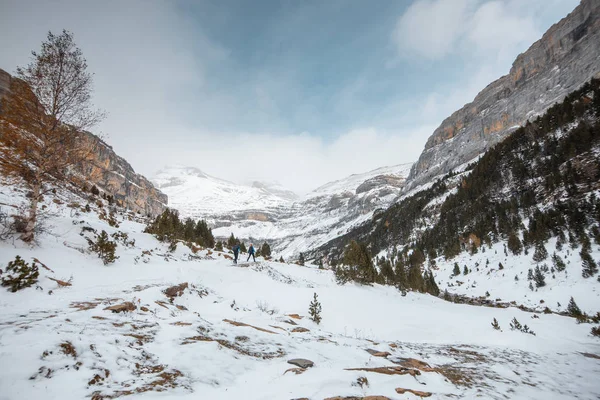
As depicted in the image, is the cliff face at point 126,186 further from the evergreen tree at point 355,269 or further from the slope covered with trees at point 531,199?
the slope covered with trees at point 531,199

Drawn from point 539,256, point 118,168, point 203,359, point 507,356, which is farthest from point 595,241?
point 118,168

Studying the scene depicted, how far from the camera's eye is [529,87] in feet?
Answer: 346

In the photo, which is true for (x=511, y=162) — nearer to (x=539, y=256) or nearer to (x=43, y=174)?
(x=539, y=256)

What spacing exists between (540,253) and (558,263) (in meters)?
4.44

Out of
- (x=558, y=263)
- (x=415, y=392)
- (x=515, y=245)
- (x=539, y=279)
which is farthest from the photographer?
(x=515, y=245)

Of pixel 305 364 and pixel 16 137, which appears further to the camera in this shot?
pixel 16 137

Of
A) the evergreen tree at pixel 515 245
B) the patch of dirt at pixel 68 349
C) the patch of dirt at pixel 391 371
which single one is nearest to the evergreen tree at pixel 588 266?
the evergreen tree at pixel 515 245

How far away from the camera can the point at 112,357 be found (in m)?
3.60

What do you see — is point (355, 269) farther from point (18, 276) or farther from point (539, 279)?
point (18, 276)

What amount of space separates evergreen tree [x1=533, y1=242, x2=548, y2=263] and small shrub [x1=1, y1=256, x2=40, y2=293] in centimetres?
4157

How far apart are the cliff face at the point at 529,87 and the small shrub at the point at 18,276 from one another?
121 meters

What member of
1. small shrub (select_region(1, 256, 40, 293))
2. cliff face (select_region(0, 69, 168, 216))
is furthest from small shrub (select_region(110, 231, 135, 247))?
cliff face (select_region(0, 69, 168, 216))

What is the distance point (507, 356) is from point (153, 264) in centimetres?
1564

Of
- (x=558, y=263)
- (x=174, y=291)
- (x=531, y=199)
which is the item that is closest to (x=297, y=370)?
(x=174, y=291)
